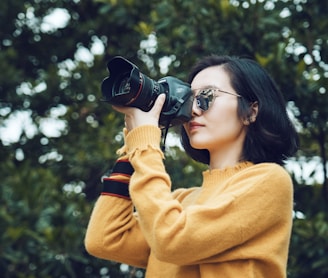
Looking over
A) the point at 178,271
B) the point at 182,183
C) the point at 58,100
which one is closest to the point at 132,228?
the point at 178,271

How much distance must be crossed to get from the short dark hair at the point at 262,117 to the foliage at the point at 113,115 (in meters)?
1.36

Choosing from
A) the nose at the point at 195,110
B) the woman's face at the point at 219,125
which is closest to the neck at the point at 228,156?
the woman's face at the point at 219,125

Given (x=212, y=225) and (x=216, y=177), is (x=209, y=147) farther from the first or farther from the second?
(x=212, y=225)

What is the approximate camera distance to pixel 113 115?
12.5 feet

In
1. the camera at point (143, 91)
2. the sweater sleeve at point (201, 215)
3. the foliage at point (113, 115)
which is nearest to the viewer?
the sweater sleeve at point (201, 215)

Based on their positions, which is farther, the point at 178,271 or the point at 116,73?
the point at 116,73

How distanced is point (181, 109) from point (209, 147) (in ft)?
0.39

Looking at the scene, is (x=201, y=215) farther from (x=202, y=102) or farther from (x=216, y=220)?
(x=202, y=102)

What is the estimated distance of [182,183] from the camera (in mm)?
3576

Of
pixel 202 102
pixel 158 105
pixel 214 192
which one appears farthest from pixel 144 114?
pixel 214 192

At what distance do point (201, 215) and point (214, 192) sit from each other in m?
0.17

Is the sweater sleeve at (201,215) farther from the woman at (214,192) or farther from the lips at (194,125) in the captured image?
the lips at (194,125)

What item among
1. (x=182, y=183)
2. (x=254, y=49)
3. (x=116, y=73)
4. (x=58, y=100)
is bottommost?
(x=182, y=183)

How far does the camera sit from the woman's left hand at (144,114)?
191 centimetres
